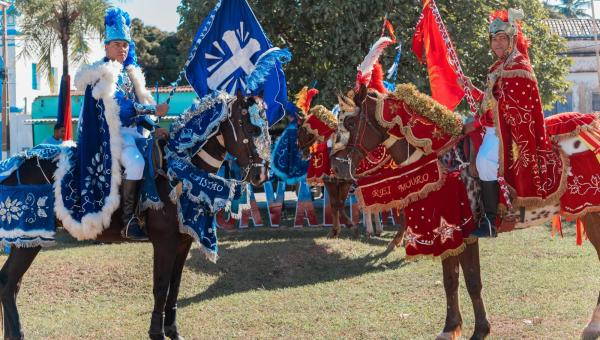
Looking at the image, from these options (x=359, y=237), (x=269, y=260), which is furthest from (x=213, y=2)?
(x=269, y=260)

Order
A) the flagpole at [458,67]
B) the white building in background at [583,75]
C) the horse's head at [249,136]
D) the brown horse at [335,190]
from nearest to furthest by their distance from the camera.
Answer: the horse's head at [249,136], the flagpole at [458,67], the brown horse at [335,190], the white building in background at [583,75]

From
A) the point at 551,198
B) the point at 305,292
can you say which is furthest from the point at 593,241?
the point at 305,292

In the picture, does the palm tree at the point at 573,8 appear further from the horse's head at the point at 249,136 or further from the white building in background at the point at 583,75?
the horse's head at the point at 249,136

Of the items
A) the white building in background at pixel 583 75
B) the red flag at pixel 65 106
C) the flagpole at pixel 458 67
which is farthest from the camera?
the white building in background at pixel 583 75

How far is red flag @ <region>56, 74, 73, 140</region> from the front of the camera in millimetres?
7867

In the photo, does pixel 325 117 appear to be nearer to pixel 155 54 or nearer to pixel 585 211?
pixel 585 211

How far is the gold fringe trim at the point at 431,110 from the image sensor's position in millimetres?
6734

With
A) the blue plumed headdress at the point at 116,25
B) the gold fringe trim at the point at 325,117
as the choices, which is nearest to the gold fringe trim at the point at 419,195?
the blue plumed headdress at the point at 116,25

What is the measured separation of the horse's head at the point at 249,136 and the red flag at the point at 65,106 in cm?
218

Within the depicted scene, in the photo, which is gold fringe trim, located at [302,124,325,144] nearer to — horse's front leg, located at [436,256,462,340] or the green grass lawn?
the green grass lawn

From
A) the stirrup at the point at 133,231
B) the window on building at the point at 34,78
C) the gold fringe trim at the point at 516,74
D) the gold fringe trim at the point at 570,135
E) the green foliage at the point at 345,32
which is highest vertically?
the window on building at the point at 34,78

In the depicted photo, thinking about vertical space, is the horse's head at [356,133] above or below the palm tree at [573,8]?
below

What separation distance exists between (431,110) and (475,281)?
1.64 metres

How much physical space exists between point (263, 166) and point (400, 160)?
129cm
